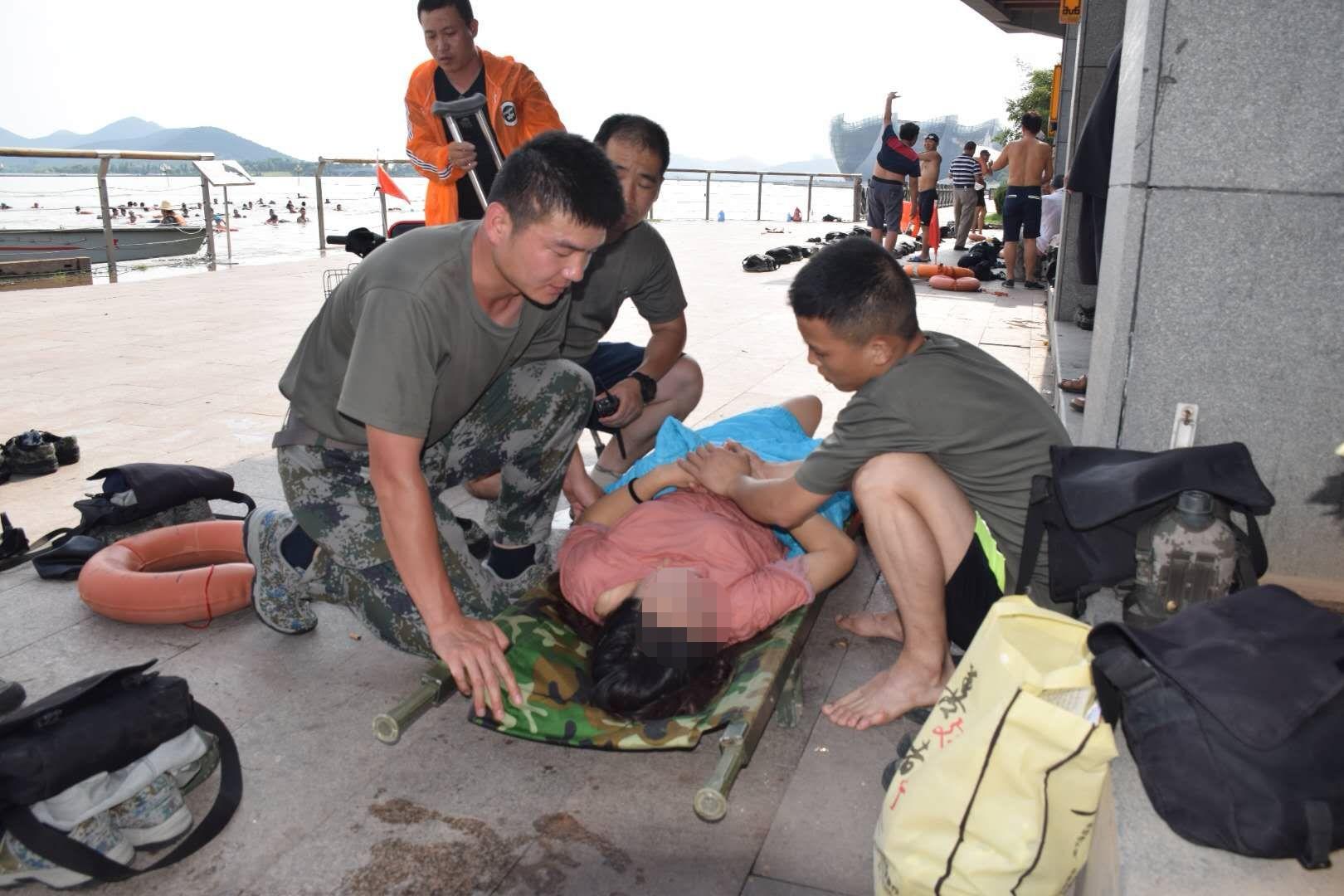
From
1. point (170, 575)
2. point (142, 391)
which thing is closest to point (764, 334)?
point (142, 391)

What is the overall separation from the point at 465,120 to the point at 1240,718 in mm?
4070

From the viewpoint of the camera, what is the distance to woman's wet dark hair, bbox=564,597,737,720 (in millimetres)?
2471

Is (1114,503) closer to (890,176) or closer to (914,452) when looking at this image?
(914,452)

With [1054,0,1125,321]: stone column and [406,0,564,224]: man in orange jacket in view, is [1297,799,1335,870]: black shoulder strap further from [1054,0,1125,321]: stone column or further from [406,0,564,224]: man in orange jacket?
[1054,0,1125,321]: stone column

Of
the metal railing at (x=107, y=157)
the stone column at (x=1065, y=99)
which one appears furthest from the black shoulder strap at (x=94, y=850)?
the stone column at (x=1065, y=99)

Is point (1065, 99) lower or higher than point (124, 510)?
higher

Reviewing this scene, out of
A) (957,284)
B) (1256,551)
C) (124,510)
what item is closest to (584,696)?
(1256,551)

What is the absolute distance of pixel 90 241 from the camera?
21.6 metres

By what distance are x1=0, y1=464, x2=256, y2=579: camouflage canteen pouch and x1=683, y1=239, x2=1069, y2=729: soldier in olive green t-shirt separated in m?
2.34

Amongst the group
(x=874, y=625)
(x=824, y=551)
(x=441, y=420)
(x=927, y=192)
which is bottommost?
(x=874, y=625)

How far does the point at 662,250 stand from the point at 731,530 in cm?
163

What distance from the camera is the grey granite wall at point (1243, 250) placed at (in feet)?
9.47

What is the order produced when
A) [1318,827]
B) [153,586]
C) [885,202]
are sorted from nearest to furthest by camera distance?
[1318,827]
[153,586]
[885,202]

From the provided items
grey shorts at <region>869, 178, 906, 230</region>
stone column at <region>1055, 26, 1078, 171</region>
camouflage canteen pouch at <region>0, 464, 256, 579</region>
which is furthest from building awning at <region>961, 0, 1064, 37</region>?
camouflage canteen pouch at <region>0, 464, 256, 579</region>
